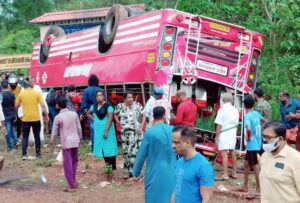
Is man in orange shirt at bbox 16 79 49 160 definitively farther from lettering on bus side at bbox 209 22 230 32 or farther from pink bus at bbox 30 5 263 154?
lettering on bus side at bbox 209 22 230 32

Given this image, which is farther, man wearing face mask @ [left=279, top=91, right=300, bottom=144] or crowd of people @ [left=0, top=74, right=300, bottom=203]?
man wearing face mask @ [left=279, top=91, right=300, bottom=144]

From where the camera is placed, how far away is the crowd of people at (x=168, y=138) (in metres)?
4.19

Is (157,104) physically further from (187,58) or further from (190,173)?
(190,173)

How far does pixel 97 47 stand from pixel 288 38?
540 centimetres

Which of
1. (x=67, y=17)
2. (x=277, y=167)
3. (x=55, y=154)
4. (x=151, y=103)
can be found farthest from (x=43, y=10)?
(x=277, y=167)

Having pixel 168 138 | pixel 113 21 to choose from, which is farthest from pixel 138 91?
pixel 168 138

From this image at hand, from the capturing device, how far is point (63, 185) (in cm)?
888

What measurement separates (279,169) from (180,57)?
5.51 m

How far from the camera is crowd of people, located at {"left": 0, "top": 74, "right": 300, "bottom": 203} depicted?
4.19 metres

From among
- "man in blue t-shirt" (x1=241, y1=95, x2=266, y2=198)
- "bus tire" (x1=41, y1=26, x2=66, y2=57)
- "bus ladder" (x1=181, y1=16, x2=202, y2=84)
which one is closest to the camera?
"man in blue t-shirt" (x1=241, y1=95, x2=266, y2=198)

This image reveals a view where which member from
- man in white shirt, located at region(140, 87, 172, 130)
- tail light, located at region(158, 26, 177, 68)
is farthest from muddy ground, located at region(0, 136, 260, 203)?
tail light, located at region(158, 26, 177, 68)

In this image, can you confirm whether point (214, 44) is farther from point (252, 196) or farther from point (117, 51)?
point (252, 196)

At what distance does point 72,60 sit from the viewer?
14.1m

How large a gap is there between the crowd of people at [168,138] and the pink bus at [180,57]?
0.48 meters
